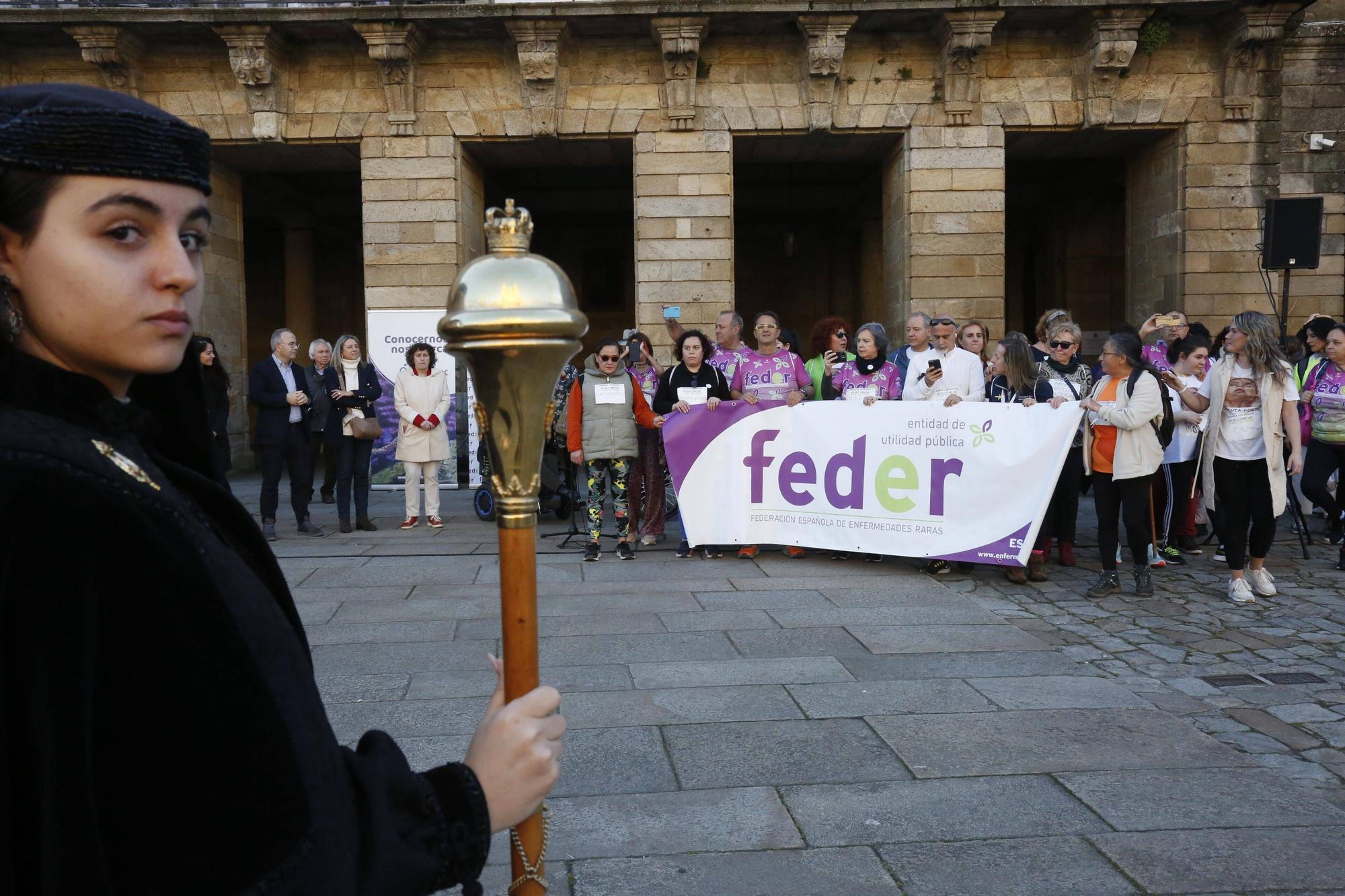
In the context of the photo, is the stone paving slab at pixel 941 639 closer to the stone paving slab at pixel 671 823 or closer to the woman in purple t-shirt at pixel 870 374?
the stone paving slab at pixel 671 823

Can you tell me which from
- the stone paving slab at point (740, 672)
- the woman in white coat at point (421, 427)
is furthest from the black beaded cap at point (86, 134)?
the woman in white coat at point (421, 427)

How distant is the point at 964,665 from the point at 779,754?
71.0 inches

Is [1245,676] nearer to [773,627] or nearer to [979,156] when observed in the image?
[773,627]

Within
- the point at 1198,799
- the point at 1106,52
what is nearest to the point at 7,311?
the point at 1198,799

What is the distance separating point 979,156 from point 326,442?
9769 millimetres

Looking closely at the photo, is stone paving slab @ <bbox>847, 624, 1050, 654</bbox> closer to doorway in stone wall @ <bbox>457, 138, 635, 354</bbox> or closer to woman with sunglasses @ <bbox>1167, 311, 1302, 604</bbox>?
woman with sunglasses @ <bbox>1167, 311, 1302, 604</bbox>

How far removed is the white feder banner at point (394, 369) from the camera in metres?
14.5

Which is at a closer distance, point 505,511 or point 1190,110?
point 505,511

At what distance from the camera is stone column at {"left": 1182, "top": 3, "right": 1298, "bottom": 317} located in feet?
50.5

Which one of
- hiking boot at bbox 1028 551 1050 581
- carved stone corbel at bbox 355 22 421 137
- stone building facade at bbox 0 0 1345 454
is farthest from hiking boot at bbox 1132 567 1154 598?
carved stone corbel at bbox 355 22 421 137

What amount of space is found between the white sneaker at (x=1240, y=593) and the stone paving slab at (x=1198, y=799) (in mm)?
3742

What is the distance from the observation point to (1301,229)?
41.8ft

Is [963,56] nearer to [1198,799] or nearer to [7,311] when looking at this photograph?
[1198,799]

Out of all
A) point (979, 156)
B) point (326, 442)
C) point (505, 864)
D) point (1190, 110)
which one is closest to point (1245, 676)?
point (505, 864)
